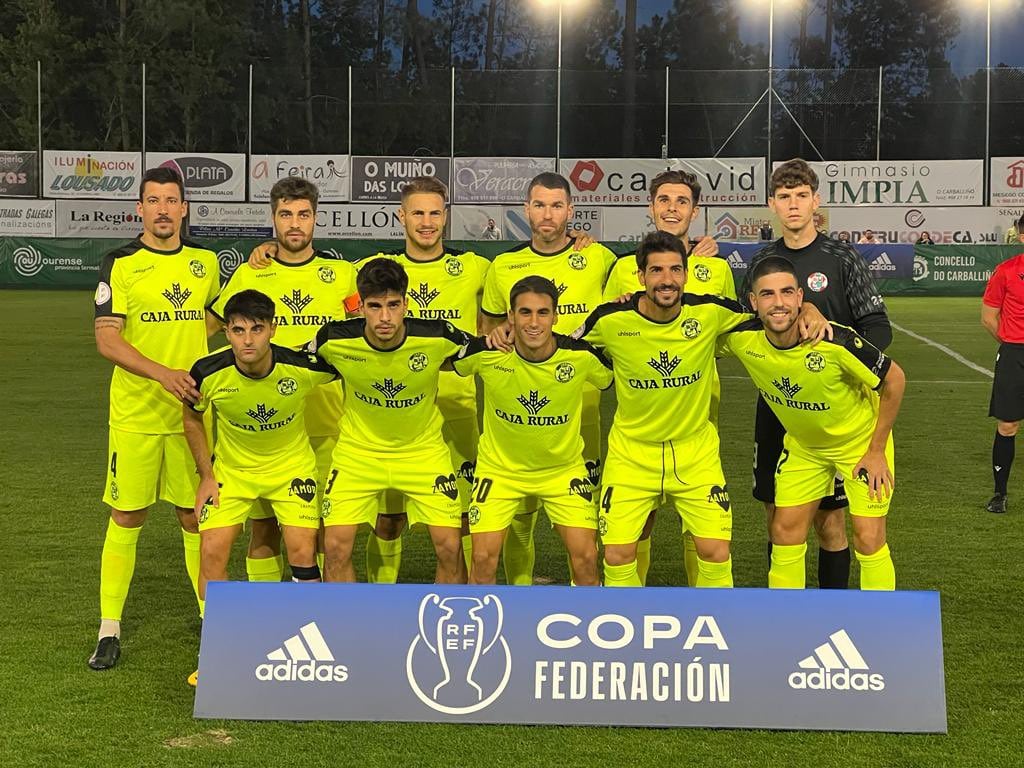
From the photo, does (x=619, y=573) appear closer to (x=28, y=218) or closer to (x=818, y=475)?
(x=818, y=475)

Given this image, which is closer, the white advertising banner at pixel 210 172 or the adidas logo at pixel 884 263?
the adidas logo at pixel 884 263

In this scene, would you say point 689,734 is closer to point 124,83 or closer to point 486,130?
point 486,130

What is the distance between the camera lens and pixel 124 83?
40.2 metres

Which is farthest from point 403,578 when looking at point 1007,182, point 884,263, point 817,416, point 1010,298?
point 1007,182

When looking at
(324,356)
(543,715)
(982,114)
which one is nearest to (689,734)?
(543,715)

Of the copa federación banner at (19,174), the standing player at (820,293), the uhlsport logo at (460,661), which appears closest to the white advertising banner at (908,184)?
the copa federación banner at (19,174)

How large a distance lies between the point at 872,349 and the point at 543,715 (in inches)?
81.1

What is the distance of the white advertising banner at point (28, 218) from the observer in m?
34.4

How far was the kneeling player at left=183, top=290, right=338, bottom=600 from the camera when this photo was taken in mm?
5332

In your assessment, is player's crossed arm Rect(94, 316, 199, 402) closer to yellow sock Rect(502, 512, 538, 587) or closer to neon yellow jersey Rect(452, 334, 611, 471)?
neon yellow jersey Rect(452, 334, 611, 471)

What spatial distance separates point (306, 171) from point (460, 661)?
3148 centimetres

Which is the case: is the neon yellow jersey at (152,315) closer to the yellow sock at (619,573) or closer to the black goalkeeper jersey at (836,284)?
the yellow sock at (619,573)

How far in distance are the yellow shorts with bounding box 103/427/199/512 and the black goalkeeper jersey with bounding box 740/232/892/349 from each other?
103 inches

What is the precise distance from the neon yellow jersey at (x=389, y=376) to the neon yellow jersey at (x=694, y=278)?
0.96 m
